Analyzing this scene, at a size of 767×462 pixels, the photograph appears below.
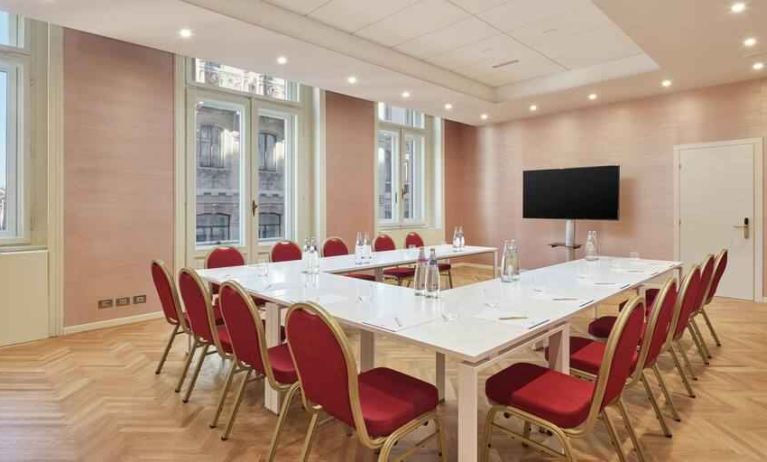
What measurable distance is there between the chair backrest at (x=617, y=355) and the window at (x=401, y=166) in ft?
18.8

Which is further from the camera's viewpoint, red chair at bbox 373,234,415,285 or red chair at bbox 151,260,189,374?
red chair at bbox 373,234,415,285

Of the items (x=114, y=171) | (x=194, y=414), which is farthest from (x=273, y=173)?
(x=194, y=414)

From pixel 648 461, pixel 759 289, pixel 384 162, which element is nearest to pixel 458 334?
→ pixel 648 461

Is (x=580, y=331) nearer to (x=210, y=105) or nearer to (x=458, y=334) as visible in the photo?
(x=458, y=334)

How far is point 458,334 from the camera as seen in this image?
178 centimetres

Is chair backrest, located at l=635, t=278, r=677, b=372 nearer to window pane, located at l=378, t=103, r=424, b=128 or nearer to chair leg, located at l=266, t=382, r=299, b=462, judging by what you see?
chair leg, located at l=266, t=382, r=299, b=462

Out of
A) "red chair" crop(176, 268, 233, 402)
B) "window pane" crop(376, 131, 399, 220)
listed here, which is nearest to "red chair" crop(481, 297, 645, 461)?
"red chair" crop(176, 268, 233, 402)

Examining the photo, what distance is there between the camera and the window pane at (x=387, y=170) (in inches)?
308

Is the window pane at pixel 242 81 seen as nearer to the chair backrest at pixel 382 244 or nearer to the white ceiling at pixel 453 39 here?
the white ceiling at pixel 453 39

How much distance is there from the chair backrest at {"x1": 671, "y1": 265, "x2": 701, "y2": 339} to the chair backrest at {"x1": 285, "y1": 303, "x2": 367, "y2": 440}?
1956mm

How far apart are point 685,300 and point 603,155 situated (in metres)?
4.90

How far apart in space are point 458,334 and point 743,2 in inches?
147

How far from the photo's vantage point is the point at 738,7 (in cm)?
346

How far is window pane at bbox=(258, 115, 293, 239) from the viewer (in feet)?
20.0
